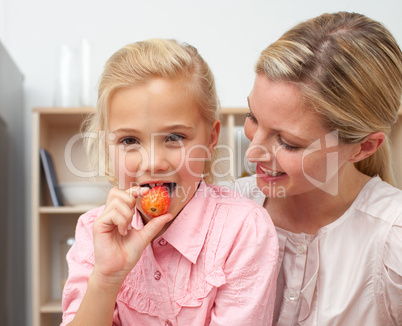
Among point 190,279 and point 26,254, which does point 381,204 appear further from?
point 26,254

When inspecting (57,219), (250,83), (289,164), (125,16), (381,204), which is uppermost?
(125,16)

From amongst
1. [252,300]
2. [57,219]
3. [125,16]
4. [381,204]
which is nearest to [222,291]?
[252,300]

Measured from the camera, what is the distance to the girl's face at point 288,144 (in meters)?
1.15

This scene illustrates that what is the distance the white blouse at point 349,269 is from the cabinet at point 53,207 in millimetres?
1154

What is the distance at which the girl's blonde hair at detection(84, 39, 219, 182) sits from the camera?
113 centimetres

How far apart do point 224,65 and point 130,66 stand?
6.46ft

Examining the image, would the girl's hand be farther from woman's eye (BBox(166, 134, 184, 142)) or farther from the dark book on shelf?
the dark book on shelf

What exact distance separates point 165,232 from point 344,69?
1.83 feet

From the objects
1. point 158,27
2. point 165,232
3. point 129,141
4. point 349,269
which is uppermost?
point 158,27

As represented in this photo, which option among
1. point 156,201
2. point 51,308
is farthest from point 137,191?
point 51,308

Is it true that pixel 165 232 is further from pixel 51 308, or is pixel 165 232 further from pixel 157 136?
pixel 51 308

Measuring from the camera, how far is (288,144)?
1182mm

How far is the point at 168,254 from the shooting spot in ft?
3.76

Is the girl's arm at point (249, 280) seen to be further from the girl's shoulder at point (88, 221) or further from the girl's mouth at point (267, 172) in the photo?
the girl's shoulder at point (88, 221)
